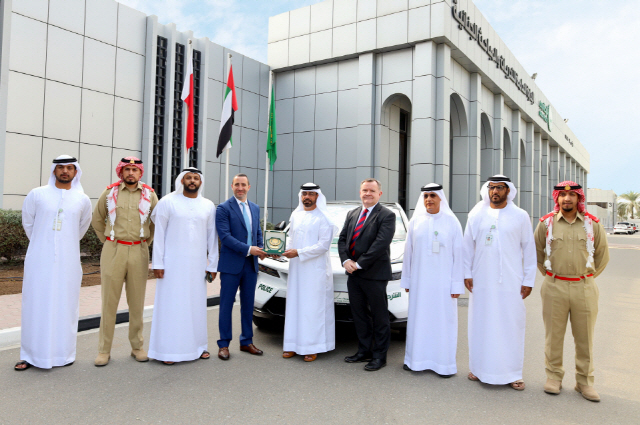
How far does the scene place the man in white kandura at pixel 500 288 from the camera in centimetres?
440

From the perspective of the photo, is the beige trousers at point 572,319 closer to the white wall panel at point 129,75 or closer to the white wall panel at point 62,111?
the white wall panel at point 62,111

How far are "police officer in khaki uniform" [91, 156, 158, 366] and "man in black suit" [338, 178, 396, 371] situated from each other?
7.27 ft

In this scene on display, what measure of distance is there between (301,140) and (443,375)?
15.2 metres

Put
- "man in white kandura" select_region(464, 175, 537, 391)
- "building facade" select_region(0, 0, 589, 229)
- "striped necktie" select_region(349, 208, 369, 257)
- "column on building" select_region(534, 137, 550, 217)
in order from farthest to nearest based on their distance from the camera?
1. "column on building" select_region(534, 137, 550, 217)
2. "building facade" select_region(0, 0, 589, 229)
3. "striped necktie" select_region(349, 208, 369, 257)
4. "man in white kandura" select_region(464, 175, 537, 391)

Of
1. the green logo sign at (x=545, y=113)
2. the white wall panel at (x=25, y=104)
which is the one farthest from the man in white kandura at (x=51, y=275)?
the green logo sign at (x=545, y=113)

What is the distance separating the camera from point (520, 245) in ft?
15.0

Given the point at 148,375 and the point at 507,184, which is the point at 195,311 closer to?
the point at 148,375

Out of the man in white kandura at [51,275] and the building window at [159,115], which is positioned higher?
the building window at [159,115]

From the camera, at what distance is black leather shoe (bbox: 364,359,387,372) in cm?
477

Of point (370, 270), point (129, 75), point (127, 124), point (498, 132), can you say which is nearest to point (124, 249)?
point (370, 270)

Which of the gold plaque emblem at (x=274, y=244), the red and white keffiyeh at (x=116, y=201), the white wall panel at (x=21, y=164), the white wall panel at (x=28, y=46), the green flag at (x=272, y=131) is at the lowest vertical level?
the gold plaque emblem at (x=274, y=244)

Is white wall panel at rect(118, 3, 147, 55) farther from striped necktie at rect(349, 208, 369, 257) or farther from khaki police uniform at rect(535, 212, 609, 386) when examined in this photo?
khaki police uniform at rect(535, 212, 609, 386)

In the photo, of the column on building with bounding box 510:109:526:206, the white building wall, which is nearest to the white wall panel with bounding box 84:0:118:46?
the white building wall

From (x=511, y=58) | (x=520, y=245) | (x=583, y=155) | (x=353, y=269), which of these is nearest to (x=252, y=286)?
(x=353, y=269)
